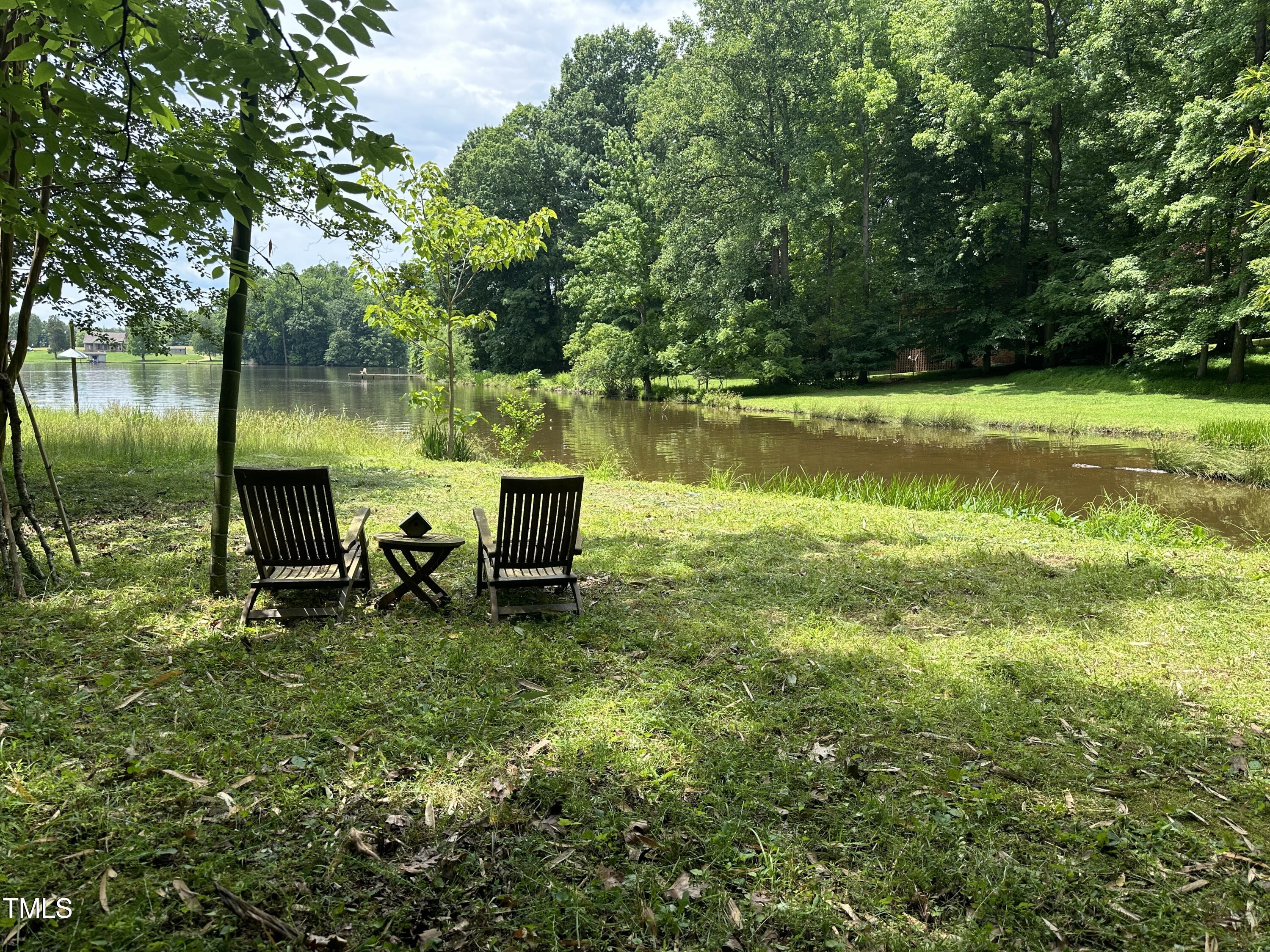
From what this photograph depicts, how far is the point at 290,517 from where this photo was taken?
187 inches

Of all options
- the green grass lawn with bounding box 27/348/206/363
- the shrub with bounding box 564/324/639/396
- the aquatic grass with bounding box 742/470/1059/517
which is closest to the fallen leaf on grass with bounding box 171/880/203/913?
the aquatic grass with bounding box 742/470/1059/517

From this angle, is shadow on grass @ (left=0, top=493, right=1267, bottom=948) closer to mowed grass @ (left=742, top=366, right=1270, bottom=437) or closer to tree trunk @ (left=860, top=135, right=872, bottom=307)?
mowed grass @ (left=742, top=366, right=1270, bottom=437)

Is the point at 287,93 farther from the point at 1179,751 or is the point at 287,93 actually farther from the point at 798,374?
the point at 798,374

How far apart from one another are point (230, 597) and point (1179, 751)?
5861 mm

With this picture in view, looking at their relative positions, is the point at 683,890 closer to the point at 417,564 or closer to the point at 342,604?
the point at 342,604

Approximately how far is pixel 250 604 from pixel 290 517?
0.62 meters

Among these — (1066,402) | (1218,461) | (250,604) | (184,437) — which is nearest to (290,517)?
(250,604)

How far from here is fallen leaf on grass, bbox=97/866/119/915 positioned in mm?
2305

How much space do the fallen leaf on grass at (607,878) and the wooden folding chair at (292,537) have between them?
9.49ft

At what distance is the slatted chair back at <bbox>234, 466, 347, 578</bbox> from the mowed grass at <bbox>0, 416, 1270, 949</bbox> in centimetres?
49

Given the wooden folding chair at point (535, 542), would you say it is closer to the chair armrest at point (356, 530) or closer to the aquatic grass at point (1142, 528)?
the chair armrest at point (356, 530)

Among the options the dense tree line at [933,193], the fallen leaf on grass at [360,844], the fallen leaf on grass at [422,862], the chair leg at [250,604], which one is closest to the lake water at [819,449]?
the dense tree line at [933,193]

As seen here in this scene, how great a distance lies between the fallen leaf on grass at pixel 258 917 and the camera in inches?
90.0

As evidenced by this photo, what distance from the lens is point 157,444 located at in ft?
39.4
